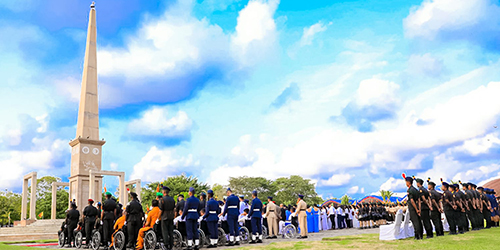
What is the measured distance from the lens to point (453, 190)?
13.7 m

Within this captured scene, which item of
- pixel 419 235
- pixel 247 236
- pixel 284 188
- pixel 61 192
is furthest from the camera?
pixel 284 188

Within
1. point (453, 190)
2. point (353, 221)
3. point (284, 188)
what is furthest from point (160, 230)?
point (284, 188)

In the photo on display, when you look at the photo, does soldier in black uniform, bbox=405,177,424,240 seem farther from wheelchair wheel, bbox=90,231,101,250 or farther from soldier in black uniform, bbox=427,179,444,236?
wheelchair wheel, bbox=90,231,101,250

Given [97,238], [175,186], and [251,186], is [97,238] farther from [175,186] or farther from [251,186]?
[251,186]

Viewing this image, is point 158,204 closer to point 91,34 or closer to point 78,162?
point 78,162

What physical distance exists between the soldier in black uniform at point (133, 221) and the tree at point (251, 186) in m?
51.4

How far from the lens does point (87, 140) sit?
28.8 m

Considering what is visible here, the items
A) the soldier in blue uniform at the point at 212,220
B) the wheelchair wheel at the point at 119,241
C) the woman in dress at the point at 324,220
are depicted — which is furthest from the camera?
the woman in dress at the point at 324,220

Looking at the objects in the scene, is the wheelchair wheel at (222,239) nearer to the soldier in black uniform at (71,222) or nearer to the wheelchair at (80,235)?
the wheelchair at (80,235)

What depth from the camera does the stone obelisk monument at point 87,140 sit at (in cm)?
2850

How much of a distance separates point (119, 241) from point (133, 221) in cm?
78

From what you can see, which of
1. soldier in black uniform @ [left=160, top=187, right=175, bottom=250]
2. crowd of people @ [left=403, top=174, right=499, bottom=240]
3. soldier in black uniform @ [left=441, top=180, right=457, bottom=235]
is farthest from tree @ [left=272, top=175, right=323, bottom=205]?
soldier in black uniform @ [left=160, top=187, right=175, bottom=250]

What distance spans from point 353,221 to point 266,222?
940 centimetres

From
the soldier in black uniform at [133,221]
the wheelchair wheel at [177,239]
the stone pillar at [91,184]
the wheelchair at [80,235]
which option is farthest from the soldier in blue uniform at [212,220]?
the stone pillar at [91,184]
